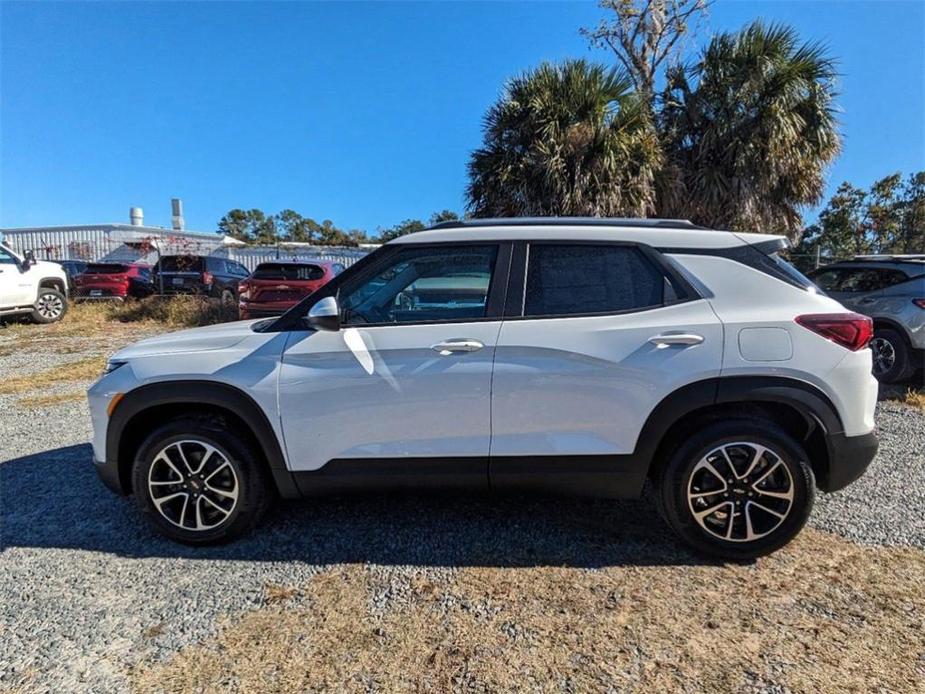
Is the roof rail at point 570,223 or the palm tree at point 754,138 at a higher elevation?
the palm tree at point 754,138

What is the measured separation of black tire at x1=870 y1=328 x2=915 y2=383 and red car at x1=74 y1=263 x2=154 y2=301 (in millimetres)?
17143

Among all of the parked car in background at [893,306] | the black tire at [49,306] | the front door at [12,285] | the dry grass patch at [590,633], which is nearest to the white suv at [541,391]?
the dry grass patch at [590,633]

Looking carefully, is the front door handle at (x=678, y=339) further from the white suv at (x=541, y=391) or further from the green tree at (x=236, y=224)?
the green tree at (x=236, y=224)

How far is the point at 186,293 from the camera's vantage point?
1492 cm

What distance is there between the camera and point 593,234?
286 cm

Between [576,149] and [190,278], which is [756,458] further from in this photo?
[190,278]

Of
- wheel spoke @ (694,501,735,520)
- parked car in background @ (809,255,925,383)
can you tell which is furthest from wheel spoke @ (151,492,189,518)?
parked car in background @ (809,255,925,383)

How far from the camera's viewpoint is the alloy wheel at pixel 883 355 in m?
6.29

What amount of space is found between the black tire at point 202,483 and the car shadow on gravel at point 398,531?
0.44 ft

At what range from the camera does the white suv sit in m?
2.64

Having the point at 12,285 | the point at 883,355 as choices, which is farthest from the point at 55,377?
the point at 883,355

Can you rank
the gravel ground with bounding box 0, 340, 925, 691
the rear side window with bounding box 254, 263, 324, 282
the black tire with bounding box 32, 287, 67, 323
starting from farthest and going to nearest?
1. the black tire with bounding box 32, 287, 67, 323
2. the rear side window with bounding box 254, 263, 324, 282
3. the gravel ground with bounding box 0, 340, 925, 691

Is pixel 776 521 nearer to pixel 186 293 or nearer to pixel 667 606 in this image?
pixel 667 606

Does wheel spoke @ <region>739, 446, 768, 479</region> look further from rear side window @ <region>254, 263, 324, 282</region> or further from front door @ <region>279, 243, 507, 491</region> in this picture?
rear side window @ <region>254, 263, 324, 282</region>
